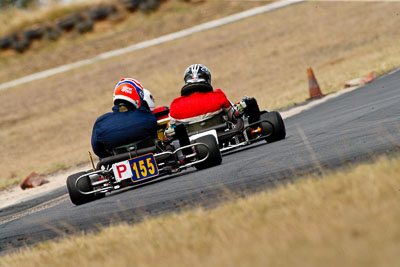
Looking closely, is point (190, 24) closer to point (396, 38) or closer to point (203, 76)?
point (396, 38)

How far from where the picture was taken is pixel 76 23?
135 ft

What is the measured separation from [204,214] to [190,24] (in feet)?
111

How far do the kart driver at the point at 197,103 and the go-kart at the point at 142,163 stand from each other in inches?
27.7

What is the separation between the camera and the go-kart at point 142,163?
343 inches

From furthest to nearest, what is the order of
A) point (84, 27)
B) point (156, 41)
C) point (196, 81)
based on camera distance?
point (84, 27)
point (156, 41)
point (196, 81)

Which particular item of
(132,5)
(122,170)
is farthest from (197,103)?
(132,5)

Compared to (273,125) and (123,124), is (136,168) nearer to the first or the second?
(123,124)

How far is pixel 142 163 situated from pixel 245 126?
1.90 m

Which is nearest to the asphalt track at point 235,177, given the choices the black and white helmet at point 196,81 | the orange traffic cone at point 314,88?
the black and white helmet at point 196,81

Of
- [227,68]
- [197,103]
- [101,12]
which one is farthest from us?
[101,12]

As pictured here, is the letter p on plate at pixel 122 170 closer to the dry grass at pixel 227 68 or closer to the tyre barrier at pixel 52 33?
the dry grass at pixel 227 68

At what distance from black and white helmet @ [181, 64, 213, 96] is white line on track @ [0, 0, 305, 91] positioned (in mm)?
25933

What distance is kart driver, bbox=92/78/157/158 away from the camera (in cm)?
912

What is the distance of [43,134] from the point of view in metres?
26.5
